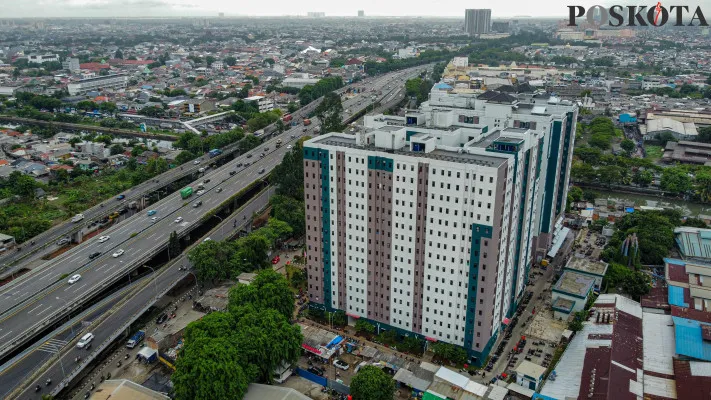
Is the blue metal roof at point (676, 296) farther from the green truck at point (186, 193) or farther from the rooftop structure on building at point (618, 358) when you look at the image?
the green truck at point (186, 193)

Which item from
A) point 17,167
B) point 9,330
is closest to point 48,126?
point 17,167

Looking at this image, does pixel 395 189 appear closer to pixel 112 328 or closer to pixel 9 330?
pixel 112 328

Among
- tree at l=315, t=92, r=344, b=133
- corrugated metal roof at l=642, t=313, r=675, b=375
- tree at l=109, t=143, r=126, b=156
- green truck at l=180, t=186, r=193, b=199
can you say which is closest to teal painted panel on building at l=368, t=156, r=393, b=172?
corrugated metal roof at l=642, t=313, r=675, b=375

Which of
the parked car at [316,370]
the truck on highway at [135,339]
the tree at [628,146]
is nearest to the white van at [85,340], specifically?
the truck on highway at [135,339]

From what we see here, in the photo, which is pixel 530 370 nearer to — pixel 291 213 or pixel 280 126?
pixel 291 213

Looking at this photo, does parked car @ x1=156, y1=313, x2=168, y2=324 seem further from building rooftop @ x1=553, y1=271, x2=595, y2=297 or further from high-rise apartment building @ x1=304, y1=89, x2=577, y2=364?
building rooftop @ x1=553, y1=271, x2=595, y2=297

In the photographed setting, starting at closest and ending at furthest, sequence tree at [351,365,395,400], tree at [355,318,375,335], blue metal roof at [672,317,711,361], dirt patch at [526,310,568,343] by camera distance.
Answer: tree at [351,365,395,400], blue metal roof at [672,317,711,361], tree at [355,318,375,335], dirt patch at [526,310,568,343]
